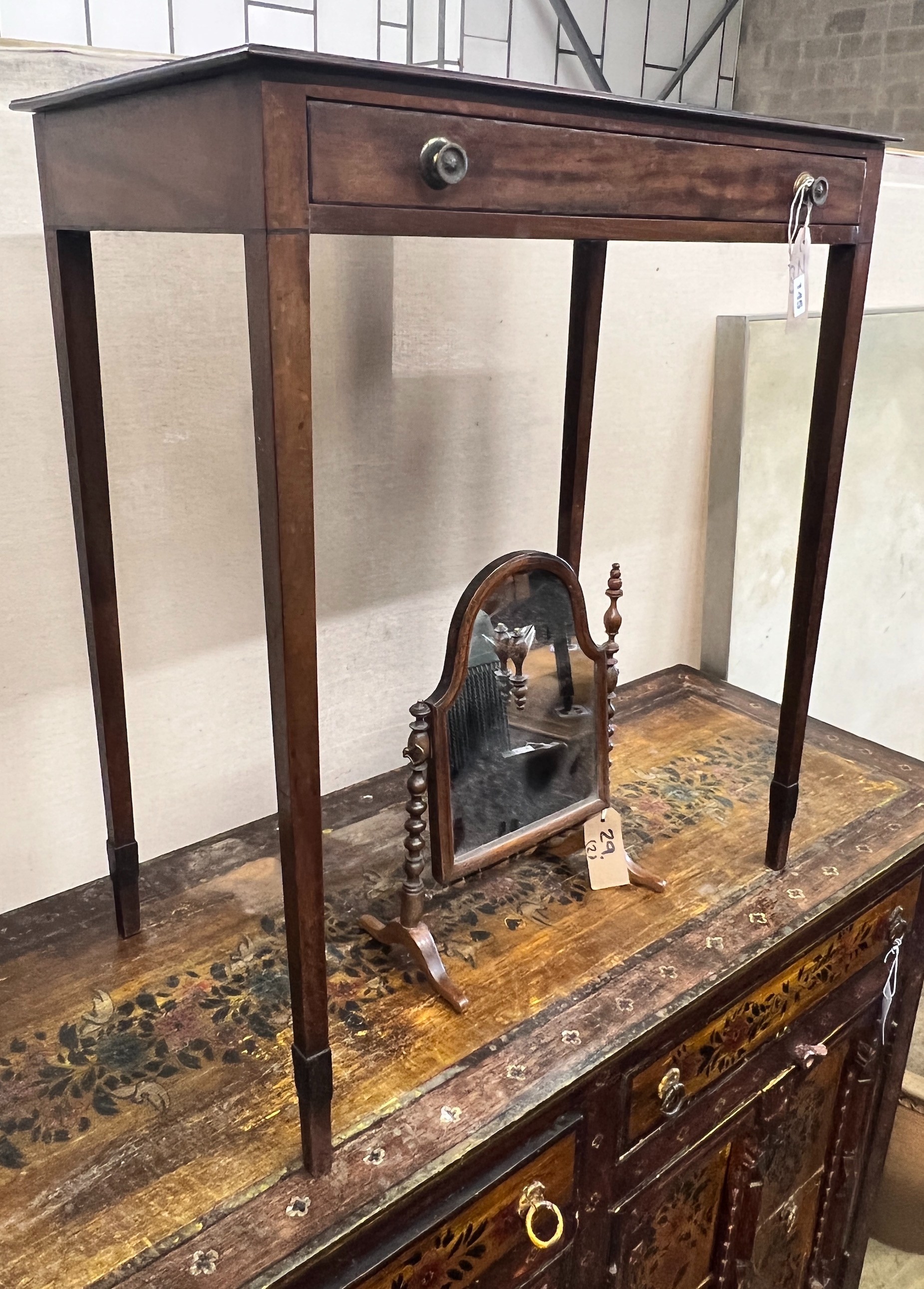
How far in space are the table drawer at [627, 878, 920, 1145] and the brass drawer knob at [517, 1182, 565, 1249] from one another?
12cm

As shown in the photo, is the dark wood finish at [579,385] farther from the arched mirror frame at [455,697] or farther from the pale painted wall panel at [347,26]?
the pale painted wall panel at [347,26]

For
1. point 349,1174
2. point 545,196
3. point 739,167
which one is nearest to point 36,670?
point 349,1174

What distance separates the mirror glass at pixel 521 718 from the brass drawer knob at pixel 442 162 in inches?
17.4

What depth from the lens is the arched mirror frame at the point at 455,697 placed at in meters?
1.00

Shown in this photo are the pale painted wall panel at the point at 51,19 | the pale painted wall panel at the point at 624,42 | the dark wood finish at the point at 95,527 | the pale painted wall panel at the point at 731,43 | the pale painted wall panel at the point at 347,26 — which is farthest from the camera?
the pale painted wall panel at the point at 731,43

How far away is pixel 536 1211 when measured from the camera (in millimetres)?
947

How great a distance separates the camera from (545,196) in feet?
2.42

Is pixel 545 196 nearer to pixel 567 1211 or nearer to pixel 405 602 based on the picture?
pixel 405 602

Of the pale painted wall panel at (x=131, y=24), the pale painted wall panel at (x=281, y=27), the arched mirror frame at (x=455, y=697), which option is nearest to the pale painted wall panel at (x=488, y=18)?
the pale painted wall panel at (x=281, y=27)

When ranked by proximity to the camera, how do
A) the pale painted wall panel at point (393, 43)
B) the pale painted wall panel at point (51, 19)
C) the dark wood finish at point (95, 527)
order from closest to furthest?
the dark wood finish at point (95, 527)
the pale painted wall panel at point (51, 19)
the pale painted wall panel at point (393, 43)

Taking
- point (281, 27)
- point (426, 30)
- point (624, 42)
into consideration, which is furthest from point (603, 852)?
point (624, 42)

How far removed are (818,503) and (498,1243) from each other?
810mm

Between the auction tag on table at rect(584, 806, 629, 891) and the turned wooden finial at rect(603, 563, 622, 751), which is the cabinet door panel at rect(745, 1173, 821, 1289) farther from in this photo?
the turned wooden finial at rect(603, 563, 622, 751)

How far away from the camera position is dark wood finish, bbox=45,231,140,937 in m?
0.91
